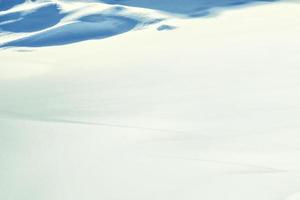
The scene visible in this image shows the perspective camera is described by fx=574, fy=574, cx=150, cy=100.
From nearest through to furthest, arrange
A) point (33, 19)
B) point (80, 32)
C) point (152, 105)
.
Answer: point (152, 105) < point (80, 32) < point (33, 19)

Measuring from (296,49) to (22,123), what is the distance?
2.99 m

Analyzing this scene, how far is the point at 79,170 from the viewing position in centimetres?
352

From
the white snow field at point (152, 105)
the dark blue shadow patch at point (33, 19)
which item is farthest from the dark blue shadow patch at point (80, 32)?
the dark blue shadow patch at point (33, 19)

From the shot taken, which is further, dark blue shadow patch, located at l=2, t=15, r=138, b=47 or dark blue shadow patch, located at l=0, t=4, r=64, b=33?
dark blue shadow patch, located at l=0, t=4, r=64, b=33

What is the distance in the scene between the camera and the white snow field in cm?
328

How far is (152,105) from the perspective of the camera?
468 centimetres

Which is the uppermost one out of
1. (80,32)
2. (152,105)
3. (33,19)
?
(33,19)

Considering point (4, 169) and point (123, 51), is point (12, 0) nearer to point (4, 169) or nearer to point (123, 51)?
point (123, 51)

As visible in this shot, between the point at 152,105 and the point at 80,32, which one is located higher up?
the point at 80,32

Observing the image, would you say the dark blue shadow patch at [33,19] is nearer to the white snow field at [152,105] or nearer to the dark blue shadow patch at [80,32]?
the white snow field at [152,105]

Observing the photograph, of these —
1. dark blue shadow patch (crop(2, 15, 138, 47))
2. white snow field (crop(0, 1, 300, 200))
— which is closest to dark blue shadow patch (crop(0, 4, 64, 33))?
white snow field (crop(0, 1, 300, 200))

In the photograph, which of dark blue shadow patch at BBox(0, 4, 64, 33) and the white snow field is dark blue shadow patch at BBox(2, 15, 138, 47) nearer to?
the white snow field

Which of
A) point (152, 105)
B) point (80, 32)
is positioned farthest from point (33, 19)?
point (152, 105)

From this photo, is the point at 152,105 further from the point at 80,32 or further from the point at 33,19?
the point at 33,19
